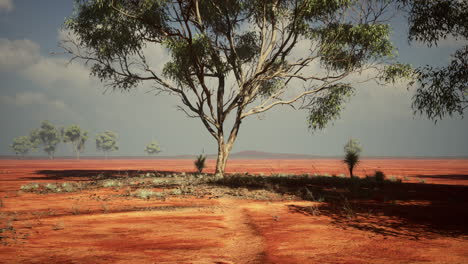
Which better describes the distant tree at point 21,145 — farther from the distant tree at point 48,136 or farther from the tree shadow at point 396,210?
the tree shadow at point 396,210

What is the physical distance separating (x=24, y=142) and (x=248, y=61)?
445 ft

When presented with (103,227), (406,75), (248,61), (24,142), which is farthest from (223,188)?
(24,142)

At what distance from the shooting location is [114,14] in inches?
726

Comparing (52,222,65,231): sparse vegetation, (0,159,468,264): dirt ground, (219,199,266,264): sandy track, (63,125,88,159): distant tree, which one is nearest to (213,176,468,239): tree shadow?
(0,159,468,264): dirt ground

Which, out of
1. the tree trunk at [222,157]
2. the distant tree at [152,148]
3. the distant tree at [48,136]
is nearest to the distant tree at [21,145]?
Answer: the distant tree at [48,136]

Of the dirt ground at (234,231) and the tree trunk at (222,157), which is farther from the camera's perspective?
the tree trunk at (222,157)

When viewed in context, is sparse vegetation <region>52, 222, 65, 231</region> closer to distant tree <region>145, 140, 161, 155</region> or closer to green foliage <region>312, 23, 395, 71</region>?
green foliage <region>312, 23, 395, 71</region>

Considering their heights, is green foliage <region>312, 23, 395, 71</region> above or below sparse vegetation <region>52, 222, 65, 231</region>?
above

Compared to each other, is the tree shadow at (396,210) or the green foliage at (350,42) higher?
the green foliage at (350,42)

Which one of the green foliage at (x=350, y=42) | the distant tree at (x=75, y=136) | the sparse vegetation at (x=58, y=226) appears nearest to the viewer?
the sparse vegetation at (x=58, y=226)

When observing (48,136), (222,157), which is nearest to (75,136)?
(48,136)

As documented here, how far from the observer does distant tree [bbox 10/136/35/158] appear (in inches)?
4850

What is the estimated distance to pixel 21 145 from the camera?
12438 cm

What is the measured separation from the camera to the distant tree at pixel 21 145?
123188 mm
